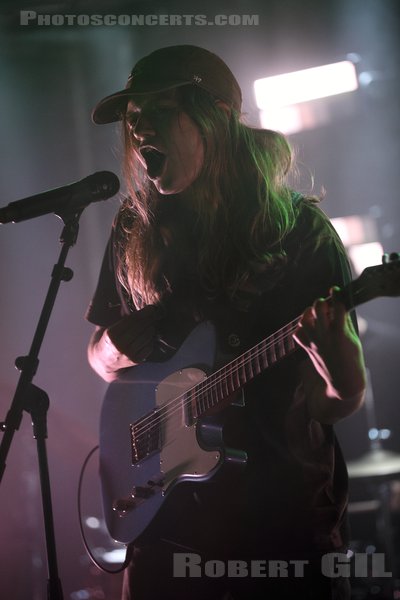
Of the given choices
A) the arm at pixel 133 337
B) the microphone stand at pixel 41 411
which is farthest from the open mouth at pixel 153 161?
the arm at pixel 133 337

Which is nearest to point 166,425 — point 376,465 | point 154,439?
point 154,439

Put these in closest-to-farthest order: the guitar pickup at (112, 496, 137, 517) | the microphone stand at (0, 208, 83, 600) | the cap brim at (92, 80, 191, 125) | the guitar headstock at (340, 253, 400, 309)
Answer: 1. the guitar headstock at (340, 253, 400, 309)
2. the microphone stand at (0, 208, 83, 600)
3. the guitar pickup at (112, 496, 137, 517)
4. the cap brim at (92, 80, 191, 125)

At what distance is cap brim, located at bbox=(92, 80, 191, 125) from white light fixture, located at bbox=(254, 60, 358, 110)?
690mm

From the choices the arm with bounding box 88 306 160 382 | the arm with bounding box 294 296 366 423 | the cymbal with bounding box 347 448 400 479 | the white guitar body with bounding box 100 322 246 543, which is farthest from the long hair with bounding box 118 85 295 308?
the cymbal with bounding box 347 448 400 479

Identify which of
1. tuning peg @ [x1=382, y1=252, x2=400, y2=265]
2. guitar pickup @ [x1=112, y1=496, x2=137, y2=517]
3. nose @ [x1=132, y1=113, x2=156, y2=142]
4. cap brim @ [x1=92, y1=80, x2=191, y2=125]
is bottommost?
guitar pickup @ [x1=112, y1=496, x2=137, y2=517]

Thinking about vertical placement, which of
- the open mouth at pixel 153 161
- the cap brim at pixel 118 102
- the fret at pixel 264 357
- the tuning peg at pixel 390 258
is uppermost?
the cap brim at pixel 118 102

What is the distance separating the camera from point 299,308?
1541 mm

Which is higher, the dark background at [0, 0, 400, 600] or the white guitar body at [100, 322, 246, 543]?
the dark background at [0, 0, 400, 600]

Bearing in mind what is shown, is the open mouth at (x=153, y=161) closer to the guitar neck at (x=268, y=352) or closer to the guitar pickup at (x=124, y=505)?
the guitar neck at (x=268, y=352)

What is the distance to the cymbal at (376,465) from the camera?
2662 mm

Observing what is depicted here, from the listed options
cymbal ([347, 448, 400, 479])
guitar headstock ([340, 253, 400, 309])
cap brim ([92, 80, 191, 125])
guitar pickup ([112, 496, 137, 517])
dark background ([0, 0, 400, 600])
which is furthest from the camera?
cymbal ([347, 448, 400, 479])

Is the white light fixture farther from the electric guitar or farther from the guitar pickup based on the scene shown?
the guitar pickup

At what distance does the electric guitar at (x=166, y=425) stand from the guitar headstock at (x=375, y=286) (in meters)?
0.17

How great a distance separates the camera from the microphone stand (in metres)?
1.54
